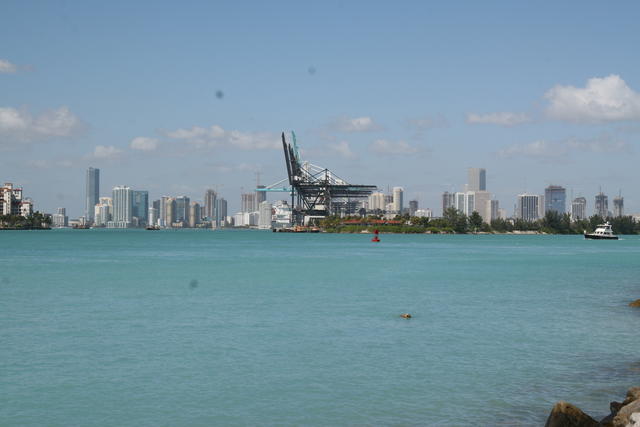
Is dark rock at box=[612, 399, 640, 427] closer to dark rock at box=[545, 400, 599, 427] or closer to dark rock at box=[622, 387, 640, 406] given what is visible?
dark rock at box=[545, 400, 599, 427]

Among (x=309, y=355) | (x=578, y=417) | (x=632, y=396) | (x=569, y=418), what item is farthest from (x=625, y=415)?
(x=309, y=355)

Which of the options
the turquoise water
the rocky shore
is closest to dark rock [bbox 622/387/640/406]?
the rocky shore

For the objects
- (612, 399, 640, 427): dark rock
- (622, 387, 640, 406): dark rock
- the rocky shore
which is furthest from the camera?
(622, 387, 640, 406): dark rock

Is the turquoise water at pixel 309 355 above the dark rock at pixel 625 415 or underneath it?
underneath

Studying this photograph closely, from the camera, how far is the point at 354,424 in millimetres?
12047

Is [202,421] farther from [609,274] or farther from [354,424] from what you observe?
[609,274]

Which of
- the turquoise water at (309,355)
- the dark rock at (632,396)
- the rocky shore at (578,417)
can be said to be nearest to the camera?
the rocky shore at (578,417)

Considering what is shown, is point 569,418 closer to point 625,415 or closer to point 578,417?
point 578,417

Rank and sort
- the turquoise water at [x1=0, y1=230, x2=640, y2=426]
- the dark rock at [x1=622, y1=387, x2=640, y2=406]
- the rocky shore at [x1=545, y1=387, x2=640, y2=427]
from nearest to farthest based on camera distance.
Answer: the rocky shore at [x1=545, y1=387, x2=640, y2=427] → the dark rock at [x1=622, y1=387, x2=640, y2=406] → the turquoise water at [x1=0, y1=230, x2=640, y2=426]

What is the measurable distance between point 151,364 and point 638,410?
435 inches

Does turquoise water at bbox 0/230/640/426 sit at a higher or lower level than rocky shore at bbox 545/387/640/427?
lower

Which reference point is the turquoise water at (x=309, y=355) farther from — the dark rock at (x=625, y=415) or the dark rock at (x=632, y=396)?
the dark rock at (x=625, y=415)

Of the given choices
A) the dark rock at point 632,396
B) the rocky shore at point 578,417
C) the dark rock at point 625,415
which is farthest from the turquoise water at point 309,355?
the dark rock at point 625,415

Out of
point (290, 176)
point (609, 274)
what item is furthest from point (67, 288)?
point (290, 176)
